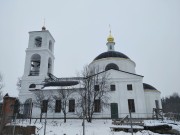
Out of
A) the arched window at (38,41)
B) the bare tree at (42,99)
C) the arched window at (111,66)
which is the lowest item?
the bare tree at (42,99)

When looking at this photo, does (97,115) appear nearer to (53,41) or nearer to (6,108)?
(6,108)

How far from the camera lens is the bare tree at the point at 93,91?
22.1 m

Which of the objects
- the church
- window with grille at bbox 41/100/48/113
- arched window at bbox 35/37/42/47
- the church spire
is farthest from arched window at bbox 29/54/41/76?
the church spire

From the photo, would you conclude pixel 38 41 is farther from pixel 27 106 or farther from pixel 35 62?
pixel 27 106

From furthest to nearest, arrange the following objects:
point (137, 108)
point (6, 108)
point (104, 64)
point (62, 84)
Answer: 1. point (104, 64)
2. point (62, 84)
3. point (137, 108)
4. point (6, 108)

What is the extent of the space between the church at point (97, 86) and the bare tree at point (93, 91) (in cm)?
43

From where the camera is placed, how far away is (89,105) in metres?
21.5

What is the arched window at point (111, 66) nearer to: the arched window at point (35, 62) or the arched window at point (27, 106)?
the arched window at point (35, 62)

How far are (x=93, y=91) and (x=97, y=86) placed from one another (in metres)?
2.15

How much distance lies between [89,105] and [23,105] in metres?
13.0

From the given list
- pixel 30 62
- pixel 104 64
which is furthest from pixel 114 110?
pixel 30 62

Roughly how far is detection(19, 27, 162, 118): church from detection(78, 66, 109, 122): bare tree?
43 cm

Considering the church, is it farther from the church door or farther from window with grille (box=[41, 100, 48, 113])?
window with grille (box=[41, 100, 48, 113])

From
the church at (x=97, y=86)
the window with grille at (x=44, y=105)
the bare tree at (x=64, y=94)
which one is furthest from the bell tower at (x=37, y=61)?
the bare tree at (x=64, y=94)
